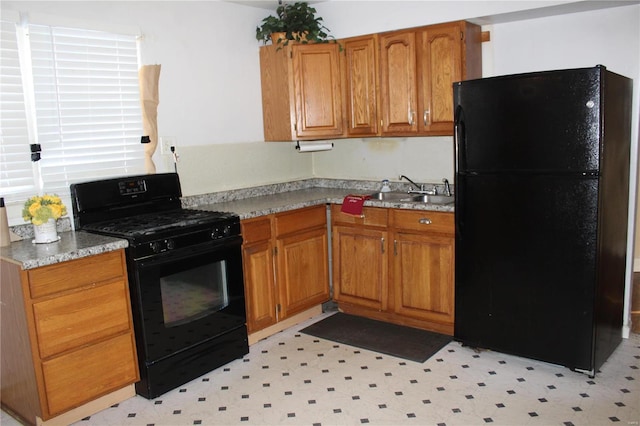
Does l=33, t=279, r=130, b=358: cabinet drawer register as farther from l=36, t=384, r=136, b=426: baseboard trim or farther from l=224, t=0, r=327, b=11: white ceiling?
l=224, t=0, r=327, b=11: white ceiling

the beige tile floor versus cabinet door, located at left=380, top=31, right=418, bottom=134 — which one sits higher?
cabinet door, located at left=380, top=31, right=418, bottom=134

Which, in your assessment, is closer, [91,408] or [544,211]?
[91,408]

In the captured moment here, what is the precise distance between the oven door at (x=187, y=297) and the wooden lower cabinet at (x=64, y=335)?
0.09 meters

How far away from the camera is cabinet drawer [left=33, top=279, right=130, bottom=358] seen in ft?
8.75

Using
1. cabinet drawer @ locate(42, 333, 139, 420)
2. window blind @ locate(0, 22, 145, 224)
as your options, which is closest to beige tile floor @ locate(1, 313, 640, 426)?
cabinet drawer @ locate(42, 333, 139, 420)

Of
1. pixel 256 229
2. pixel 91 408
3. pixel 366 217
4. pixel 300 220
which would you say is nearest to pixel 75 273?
pixel 91 408

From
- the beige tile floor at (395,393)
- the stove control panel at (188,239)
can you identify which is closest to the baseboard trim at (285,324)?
the beige tile floor at (395,393)

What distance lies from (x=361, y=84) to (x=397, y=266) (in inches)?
56.3

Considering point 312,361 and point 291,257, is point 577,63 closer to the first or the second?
point 291,257

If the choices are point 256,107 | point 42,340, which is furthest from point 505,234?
point 42,340

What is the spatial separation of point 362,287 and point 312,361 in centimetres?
84

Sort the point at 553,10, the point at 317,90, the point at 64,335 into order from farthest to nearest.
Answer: the point at 317,90, the point at 553,10, the point at 64,335

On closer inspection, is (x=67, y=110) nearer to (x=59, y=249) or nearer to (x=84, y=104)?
(x=84, y=104)

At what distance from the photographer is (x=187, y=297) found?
3.24 metres
